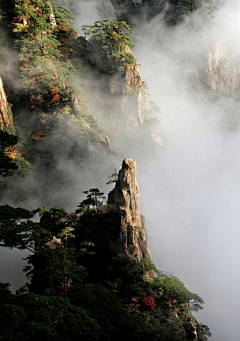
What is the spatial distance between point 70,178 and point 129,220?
44.3 feet

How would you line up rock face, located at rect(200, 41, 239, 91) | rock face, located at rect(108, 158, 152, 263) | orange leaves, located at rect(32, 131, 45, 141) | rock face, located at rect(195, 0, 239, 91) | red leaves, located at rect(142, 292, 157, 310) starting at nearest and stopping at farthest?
red leaves, located at rect(142, 292, 157, 310) < rock face, located at rect(108, 158, 152, 263) < orange leaves, located at rect(32, 131, 45, 141) < rock face, located at rect(195, 0, 239, 91) < rock face, located at rect(200, 41, 239, 91)

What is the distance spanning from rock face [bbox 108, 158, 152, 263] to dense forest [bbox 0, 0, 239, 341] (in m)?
0.32

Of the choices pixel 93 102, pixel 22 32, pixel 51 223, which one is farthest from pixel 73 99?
pixel 51 223

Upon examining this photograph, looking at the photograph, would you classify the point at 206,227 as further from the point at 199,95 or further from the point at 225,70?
the point at 225,70

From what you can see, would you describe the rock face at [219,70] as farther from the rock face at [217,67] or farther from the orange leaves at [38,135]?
the orange leaves at [38,135]

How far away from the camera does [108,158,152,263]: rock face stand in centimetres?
1405

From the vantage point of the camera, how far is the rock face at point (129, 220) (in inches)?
553

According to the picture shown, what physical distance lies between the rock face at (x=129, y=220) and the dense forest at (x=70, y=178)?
32 centimetres

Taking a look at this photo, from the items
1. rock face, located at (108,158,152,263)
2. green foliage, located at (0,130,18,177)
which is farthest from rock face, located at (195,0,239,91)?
green foliage, located at (0,130,18,177)

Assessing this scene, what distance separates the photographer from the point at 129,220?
47.8 ft

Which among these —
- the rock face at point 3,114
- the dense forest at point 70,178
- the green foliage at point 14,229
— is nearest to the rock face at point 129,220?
the dense forest at point 70,178

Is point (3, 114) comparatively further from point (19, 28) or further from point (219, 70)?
point (219, 70)

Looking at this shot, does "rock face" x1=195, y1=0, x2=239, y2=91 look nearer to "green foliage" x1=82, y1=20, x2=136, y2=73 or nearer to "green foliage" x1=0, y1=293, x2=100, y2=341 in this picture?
"green foliage" x1=82, y1=20, x2=136, y2=73

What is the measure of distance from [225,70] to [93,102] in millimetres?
37297
